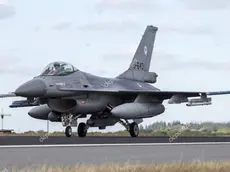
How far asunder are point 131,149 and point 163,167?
6514 mm

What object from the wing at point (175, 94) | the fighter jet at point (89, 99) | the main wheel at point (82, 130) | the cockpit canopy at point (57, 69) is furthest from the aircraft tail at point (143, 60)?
the cockpit canopy at point (57, 69)

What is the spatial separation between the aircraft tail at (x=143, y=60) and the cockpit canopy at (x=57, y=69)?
657cm

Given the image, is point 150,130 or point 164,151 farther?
point 150,130

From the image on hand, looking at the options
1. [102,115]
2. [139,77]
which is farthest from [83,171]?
[139,77]

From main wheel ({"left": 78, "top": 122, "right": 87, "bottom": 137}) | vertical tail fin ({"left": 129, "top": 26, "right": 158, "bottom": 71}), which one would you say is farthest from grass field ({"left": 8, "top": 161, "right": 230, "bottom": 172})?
vertical tail fin ({"left": 129, "top": 26, "right": 158, "bottom": 71})

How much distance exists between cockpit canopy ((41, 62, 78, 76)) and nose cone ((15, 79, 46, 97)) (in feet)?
3.92

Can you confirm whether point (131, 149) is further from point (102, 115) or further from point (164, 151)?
point (102, 115)

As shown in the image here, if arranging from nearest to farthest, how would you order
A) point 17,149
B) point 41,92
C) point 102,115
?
point 17,149 → point 41,92 → point 102,115

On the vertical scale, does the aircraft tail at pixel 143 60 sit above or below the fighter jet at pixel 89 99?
above

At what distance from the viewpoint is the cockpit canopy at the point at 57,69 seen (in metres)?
29.6

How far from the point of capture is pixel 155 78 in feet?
125

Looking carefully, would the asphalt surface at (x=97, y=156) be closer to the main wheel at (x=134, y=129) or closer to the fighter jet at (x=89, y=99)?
the fighter jet at (x=89, y=99)

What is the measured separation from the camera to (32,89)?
91.4ft

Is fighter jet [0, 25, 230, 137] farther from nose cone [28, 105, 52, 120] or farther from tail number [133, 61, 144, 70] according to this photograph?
tail number [133, 61, 144, 70]
